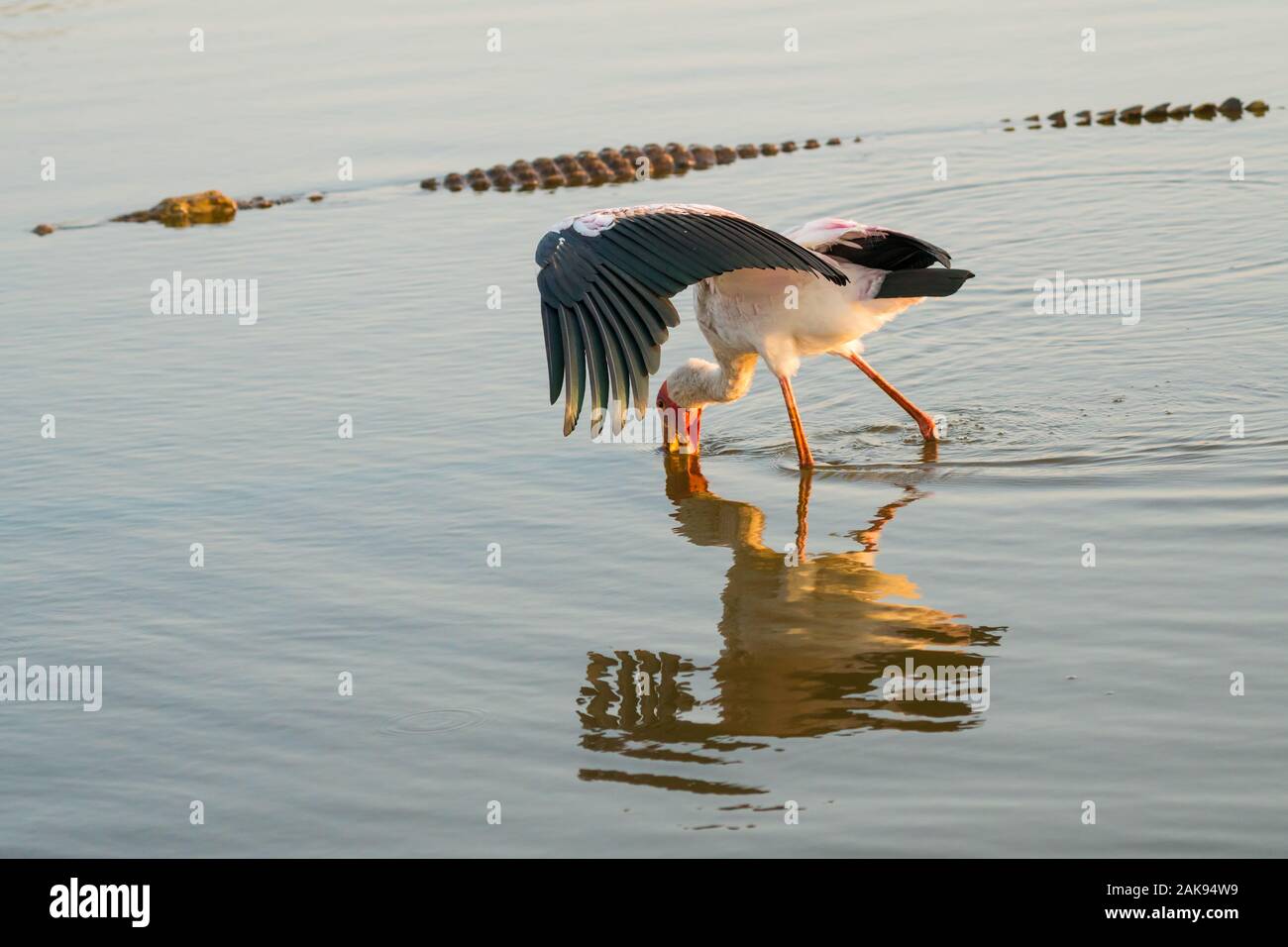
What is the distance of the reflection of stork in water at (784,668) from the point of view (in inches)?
232

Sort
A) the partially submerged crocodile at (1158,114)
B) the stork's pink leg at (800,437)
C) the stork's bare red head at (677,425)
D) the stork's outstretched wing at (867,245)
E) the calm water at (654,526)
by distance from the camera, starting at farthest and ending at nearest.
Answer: the partially submerged crocodile at (1158,114)
the stork's bare red head at (677,425)
the stork's pink leg at (800,437)
the stork's outstretched wing at (867,245)
the calm water at (654,526)

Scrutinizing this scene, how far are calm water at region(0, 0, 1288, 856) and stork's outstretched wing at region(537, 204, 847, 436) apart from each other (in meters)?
0.96

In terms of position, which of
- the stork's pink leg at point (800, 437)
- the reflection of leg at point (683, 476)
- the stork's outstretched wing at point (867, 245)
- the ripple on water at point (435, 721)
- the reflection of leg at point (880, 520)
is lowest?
the ripple on water at point (435, 721)

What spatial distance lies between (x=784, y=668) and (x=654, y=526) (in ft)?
6.01

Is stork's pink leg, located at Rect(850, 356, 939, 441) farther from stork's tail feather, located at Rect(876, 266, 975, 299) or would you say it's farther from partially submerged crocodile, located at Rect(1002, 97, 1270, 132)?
partially submerged crocodile, located at Rect(1002, 97, 1270, 132)

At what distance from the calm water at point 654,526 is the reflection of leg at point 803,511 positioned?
0.12 ft

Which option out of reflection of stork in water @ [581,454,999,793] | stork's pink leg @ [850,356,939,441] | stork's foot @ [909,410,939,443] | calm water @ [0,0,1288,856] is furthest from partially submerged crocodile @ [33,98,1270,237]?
reflection of stork in water @ [581,454,999,793]

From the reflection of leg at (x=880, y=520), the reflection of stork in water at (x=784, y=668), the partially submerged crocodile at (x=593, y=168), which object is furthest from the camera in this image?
the partially submerged crocodile at (x=593, y=168)

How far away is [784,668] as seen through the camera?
6.45m

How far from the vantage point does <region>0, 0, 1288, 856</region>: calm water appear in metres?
5.54

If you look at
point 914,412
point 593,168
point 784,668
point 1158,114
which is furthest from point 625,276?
point 1158,114

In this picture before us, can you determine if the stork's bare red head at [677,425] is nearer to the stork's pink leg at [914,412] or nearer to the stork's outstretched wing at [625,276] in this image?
the stork's pink leg at [914,412]

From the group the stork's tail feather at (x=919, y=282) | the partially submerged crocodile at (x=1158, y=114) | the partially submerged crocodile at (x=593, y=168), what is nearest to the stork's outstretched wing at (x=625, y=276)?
the stork's tail feather at (x=919, y=282)
